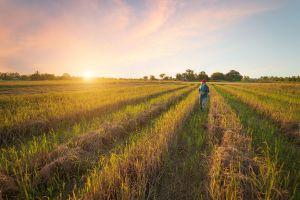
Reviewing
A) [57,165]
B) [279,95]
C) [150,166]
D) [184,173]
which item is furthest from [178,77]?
[57,165]

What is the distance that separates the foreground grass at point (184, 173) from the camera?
3.12 metres

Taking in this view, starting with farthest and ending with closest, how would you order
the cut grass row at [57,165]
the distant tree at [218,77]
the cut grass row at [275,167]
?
the distant tree at [218,77]
the cut grass row at [57,165]
the cut grass row at [275,167]

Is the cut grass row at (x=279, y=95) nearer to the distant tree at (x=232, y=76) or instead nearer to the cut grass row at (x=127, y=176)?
the cut grass row at (x=127, y=176)

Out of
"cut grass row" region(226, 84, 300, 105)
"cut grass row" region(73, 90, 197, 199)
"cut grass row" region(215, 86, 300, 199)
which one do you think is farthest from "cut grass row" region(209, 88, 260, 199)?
"cut grass row" region(226, 84, 300, 105)

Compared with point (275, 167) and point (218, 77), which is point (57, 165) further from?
point (218, 77)

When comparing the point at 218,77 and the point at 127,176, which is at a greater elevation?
the point at 218,77

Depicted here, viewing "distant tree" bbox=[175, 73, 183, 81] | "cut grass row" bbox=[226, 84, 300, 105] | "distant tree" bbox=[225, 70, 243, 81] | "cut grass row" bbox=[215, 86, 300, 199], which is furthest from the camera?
"distant tree" bbox=[175, 73, 183, 81]

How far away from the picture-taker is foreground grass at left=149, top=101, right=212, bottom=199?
3.12 metres

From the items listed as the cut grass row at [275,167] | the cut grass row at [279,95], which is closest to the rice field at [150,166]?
the cut grass row at [275,167]

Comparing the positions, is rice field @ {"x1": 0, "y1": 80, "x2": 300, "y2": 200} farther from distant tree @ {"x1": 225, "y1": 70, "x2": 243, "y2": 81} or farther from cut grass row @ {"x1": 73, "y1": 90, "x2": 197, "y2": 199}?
distant tree @ {"x1": 225, "y1": 70, "x2": 243, "y2": 81}

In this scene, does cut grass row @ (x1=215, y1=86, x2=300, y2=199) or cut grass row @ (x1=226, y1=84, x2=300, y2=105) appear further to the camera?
cut grass row @ (x1=226, y1=84, x2=300, y2=105)

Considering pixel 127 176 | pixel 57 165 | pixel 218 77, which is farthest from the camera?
pixel 218 77

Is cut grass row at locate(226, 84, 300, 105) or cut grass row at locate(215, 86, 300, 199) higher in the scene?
cut grass row at locate(226, 84, 300, 105)

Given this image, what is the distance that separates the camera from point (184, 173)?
3.74 m
